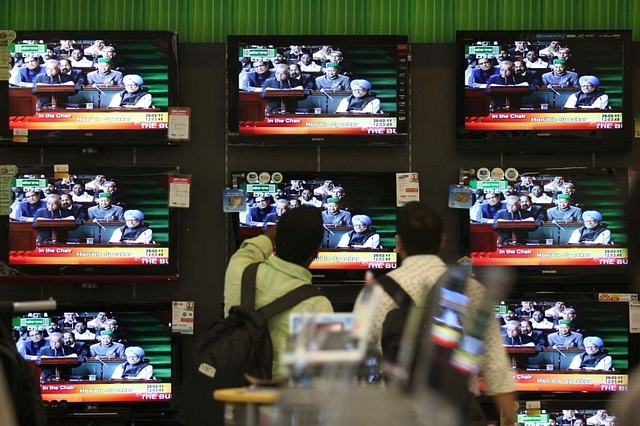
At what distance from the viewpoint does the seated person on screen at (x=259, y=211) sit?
5.13 m

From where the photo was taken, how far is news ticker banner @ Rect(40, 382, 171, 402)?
5.10m

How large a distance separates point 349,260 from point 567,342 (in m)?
1.25

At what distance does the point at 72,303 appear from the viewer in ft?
16.8

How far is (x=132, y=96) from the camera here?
17.0 feet

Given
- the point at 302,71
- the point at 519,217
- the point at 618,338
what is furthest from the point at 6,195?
the point at 618,338

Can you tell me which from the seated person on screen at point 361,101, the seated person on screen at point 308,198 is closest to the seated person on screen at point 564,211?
the seated person on screen at point 361,101

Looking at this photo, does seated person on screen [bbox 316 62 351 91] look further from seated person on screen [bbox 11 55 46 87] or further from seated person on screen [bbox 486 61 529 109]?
seated person on screen [bbox 11 55 46 87]

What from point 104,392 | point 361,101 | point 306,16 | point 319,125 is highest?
point 306,16

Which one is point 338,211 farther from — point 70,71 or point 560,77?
point 70,71

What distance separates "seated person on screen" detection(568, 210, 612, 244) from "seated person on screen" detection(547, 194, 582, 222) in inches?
1.7

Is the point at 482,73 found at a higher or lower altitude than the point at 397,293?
higher

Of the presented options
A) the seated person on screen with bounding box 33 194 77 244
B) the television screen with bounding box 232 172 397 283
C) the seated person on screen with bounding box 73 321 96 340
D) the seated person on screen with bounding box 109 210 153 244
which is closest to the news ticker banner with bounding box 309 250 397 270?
the television screen with bounding box 232 172 397 283

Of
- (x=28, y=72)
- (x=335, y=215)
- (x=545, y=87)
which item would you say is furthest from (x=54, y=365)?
(x=545, y=87)

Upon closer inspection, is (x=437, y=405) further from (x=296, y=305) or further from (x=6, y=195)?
(x=6, y=195)
